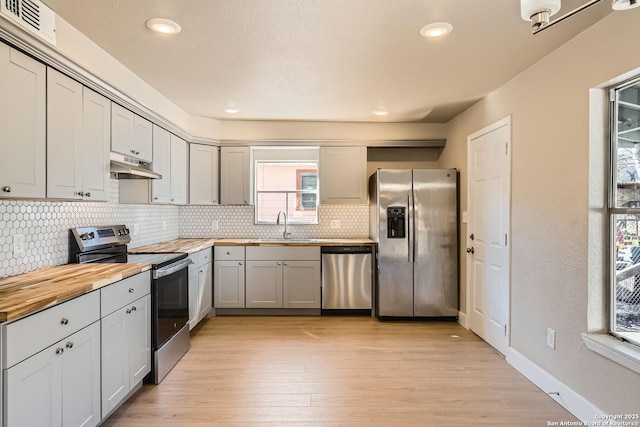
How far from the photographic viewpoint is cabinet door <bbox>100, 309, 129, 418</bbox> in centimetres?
196

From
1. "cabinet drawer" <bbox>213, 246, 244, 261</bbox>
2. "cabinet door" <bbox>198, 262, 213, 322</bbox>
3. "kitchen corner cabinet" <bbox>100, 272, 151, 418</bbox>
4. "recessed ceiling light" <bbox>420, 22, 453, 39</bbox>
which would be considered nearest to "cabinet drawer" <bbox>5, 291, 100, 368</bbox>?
"kitchen corner cabinet" <bbox>100, 272, 151, 418</bbox>

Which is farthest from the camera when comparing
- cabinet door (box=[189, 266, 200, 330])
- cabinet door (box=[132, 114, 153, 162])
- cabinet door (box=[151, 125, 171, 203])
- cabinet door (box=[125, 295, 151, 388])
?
cabinet door (box=[189, 266, 200, 330])

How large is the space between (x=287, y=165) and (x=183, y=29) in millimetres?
2778

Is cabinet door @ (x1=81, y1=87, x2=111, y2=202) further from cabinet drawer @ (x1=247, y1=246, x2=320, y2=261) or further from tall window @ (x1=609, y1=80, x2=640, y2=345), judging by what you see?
tall window @ (x1=609, y1=80, x2=640, y2=345)

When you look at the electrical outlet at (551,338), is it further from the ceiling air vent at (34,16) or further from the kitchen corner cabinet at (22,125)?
the ceiling air vent at (34,16)

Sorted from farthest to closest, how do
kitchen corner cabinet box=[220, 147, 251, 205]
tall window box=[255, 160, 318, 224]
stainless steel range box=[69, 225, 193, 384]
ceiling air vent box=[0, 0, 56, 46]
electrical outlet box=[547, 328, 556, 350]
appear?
1. tall window box=[255, 160, 318, 224]
2. kitchen corner cabinet box=[220, 147, 251, 205]
3. stainless steel range box=[69, 225, 193, 384]
4. electrical outlet box=[547, 328, 556, 350]
5. ceiling air vent box=[0, 0, 56, 46]

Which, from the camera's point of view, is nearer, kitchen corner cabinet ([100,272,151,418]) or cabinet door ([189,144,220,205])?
kitchen corner cabinet ([100,272,151,418])

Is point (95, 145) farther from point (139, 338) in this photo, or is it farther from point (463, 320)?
point (463, 320)

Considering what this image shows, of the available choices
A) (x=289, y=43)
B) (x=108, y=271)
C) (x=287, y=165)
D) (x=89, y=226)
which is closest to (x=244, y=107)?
(x=287, y=165)

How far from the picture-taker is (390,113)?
412cm

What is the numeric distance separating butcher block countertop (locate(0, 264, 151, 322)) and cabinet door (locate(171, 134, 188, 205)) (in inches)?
58.3

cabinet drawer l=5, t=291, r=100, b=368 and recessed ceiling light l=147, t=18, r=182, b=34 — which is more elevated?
recessed ceiling light l=147, t=18, r=182, b=34

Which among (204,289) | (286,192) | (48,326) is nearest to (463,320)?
(286,192)

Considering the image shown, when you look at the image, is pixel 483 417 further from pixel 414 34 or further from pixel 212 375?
pixel 414 34
